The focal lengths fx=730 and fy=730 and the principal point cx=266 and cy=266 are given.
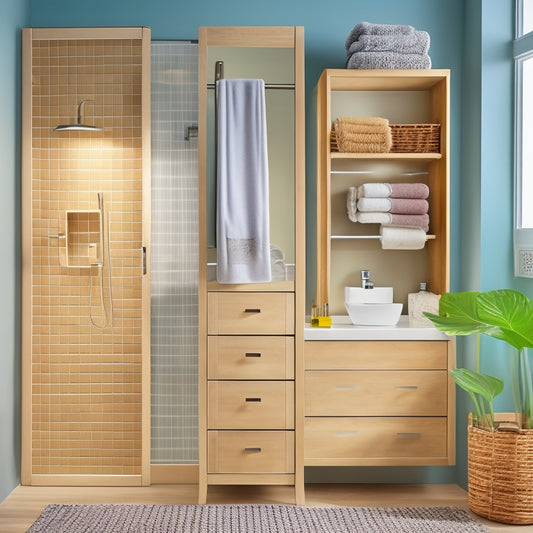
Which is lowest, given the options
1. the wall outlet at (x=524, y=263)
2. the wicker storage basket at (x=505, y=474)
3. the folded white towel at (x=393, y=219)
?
the wicker storage basket at (x=505, y=474)

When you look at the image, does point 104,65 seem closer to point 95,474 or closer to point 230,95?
point 230,95

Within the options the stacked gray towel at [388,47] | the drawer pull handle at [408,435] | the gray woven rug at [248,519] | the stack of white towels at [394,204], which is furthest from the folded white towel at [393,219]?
the gray woven rug at [248,519]

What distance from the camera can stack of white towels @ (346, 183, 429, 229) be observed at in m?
3.49

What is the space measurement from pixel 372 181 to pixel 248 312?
3.34ft

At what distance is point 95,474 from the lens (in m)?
3.61

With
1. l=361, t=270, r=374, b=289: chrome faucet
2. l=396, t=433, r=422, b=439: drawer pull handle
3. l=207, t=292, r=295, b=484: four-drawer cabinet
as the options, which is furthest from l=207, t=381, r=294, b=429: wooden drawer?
l=361, t=270, r=374, b=289: chrome faucet

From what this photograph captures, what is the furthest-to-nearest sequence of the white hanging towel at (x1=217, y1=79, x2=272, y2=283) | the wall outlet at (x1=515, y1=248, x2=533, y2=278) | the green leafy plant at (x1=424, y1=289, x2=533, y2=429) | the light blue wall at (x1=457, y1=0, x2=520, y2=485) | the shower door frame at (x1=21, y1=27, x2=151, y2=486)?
the shower door frame at (x1=21, y1=27, x2=151, y2=486), the light blue wall at (x1=457, y1=0, x2=520, y2=485), the wall outlet at (x1=515, y1=248, x2=533, y2=278), the white hanging towel at (x1=217, y1=79, x2=272, y2=283), the green leafy plant at (x1=424, y1=289, x2=533, y2=429)

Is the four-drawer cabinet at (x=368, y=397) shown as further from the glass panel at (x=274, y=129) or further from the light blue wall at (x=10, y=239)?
the light blue wall at (x=10, y=239)

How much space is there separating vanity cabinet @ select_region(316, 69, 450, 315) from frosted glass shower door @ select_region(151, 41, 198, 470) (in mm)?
640

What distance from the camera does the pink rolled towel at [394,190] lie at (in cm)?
348

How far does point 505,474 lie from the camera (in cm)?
305

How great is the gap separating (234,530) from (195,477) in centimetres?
69

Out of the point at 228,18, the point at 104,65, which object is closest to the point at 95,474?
the point at 104,65

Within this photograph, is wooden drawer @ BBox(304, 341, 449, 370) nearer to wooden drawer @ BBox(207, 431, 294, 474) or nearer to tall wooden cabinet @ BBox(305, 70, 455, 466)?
tall wooden cabinet @ BBox(305, 70, 455, 466)
